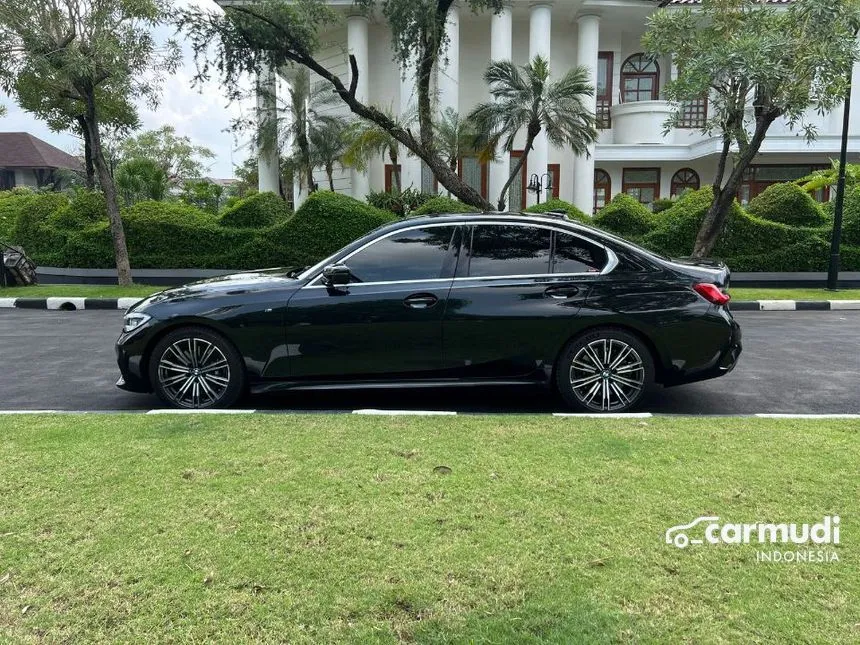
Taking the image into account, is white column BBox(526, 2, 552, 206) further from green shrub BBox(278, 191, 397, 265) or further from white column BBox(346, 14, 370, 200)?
green shrub BBox(278, 191, 397, 265)

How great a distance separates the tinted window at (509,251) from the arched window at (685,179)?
2754 centimetres

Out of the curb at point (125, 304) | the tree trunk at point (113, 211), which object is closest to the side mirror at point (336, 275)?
the curb at point (125, 304)

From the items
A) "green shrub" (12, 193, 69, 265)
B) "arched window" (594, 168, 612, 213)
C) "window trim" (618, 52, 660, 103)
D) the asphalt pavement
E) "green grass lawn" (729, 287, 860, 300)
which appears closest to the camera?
the asphalt pavement

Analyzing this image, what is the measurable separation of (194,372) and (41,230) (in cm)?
1510

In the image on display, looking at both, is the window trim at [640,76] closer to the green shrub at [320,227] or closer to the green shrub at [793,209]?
the green shrub at [793,209]

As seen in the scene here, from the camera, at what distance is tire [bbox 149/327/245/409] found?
511 cm

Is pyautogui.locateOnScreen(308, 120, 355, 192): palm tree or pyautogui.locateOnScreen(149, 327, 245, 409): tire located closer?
pyautogui.locateOnScreen(149, 327, 245, 409): tire

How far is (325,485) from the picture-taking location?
341 centimetres

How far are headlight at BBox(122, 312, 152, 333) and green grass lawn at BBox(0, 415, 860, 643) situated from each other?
3.36 ft

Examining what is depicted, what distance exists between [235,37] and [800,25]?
10707 millimetres

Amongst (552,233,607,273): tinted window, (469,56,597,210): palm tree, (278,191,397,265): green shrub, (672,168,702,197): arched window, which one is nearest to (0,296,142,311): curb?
(278,191,397,265): green shrub

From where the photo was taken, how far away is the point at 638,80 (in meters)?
30.1

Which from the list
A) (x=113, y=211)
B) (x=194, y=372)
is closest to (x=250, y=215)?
(x=113, y=211)

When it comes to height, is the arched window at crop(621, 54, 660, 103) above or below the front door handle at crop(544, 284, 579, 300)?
above
